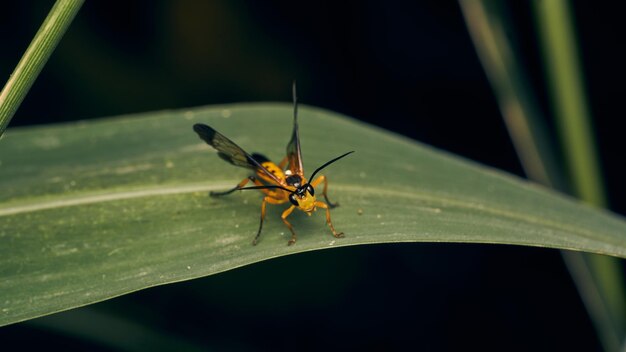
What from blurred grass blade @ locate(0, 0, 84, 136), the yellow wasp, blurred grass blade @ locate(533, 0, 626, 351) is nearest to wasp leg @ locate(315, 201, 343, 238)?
the yellow wasp

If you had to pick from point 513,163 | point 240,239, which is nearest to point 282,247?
point 240,239

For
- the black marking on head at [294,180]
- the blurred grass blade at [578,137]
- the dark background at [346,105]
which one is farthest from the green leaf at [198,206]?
the dark background at [346,105]

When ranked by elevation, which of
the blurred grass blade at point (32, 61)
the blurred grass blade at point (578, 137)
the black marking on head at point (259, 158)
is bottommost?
the blurred grass blade at point (32, 61)

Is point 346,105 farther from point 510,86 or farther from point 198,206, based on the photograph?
point 198,206

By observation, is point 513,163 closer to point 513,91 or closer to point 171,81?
point 513,91

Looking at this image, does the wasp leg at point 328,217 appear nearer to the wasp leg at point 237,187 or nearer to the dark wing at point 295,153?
the dark wing at point 295,153

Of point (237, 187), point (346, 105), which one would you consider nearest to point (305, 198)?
point (237, 187)

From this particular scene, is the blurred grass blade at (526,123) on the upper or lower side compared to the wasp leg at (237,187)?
upper
